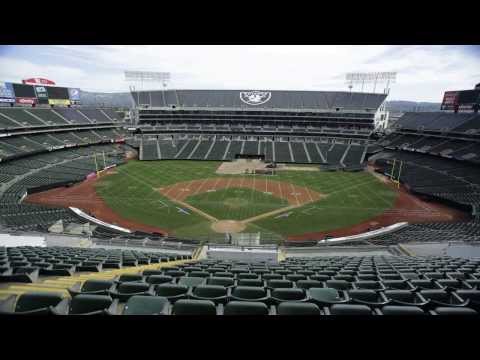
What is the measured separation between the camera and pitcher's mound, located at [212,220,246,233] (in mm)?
27634

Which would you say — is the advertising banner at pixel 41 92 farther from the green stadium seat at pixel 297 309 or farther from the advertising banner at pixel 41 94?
the green stadium seat at pixel 297 309

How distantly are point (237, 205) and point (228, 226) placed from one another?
6585 mm

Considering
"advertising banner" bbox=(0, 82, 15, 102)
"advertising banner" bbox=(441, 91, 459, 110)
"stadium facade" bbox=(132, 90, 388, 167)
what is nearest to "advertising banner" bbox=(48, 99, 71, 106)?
"advertising banner" bbox=(0, 82, 15, 102)

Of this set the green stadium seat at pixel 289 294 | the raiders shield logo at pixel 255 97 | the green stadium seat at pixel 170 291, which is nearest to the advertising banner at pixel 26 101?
the raiders shield logo at pixel 255 97

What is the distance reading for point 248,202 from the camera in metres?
36.1

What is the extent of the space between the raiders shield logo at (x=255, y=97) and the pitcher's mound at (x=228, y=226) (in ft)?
193

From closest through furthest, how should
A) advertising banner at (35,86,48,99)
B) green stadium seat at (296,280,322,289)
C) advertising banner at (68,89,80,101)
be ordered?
green stadium seat at (296,280,322,289)
advertising banner at (35,86,48,99)
advertising banner at (68,89,80,101)

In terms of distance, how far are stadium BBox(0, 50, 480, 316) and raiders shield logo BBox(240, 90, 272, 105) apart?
0.52 m

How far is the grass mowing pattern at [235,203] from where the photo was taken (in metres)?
32.2

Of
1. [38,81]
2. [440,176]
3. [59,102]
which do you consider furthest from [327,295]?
[38,81]

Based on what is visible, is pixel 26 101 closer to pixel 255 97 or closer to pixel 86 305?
pixel 255 97

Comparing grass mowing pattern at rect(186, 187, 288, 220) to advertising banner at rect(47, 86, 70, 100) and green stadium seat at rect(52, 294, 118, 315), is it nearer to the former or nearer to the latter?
green stadium seat at rect(52, 294, 118, 315)

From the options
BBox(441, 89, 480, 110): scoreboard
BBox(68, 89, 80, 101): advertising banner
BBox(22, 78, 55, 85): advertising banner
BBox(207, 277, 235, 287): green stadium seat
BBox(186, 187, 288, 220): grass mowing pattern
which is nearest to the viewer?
BBox(207, 277, 235, 287): green stadium seat
